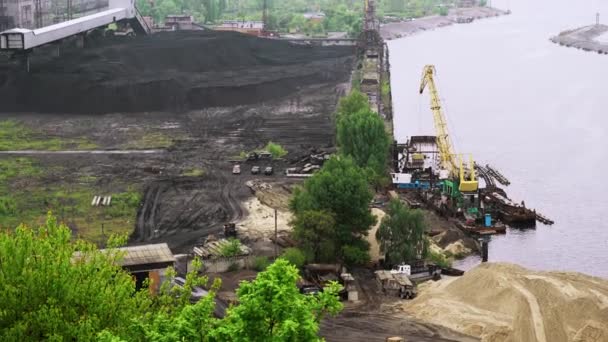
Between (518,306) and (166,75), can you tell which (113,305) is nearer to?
(518,306)

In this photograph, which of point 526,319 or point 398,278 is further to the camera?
point 398,278

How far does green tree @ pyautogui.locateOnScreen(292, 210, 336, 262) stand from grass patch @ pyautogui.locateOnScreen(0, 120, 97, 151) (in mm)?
16543

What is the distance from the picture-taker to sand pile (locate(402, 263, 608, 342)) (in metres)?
18.1

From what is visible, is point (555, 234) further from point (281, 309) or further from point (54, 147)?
point (281, 309)

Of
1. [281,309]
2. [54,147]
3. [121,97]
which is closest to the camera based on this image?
[281,309]

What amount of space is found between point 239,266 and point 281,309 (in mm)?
14492

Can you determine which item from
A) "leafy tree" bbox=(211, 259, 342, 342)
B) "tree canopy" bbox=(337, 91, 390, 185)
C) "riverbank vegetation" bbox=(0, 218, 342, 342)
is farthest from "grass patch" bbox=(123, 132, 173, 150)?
"leafy tree" bbox=(211, 259, 342, 342)

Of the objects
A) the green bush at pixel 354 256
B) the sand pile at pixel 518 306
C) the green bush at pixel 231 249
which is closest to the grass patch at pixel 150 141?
the green bush at pixel 231 249

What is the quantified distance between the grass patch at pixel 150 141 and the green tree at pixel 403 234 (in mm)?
15687

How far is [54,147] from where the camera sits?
38.0 m

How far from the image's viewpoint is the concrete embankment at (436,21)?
93.6m

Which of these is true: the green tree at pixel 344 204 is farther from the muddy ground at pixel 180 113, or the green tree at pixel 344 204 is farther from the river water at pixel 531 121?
the muddy ground at pixel 180 113

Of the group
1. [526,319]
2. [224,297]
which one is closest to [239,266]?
[224,297]

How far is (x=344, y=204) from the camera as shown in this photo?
24016 mm
